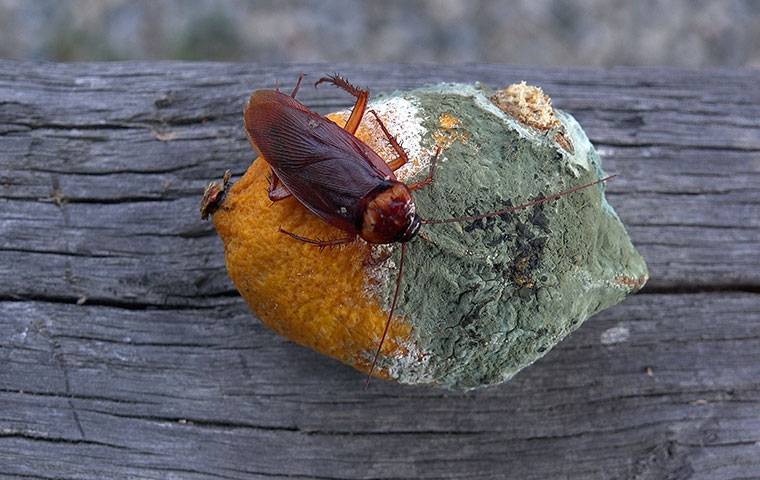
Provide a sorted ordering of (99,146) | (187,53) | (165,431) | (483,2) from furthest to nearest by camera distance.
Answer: (483,2), (187,53), (99,146), (165,431)

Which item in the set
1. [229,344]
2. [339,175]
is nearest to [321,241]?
[339,175]

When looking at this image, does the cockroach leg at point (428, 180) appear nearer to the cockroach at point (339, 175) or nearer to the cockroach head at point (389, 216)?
the cockroach at point (339, 175)

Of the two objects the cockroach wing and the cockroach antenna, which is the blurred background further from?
the cockroach antenna

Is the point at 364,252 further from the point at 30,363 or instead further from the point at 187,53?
the point at 187,53

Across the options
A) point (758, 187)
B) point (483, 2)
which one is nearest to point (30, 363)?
point (758, 187)

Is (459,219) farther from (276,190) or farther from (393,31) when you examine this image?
(393,31)

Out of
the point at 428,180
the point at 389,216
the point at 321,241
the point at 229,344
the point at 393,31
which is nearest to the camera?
the point at 389,216

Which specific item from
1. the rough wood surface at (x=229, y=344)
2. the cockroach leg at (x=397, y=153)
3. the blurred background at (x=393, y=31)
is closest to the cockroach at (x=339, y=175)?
the cockroach leg at (x=397, y=153)
